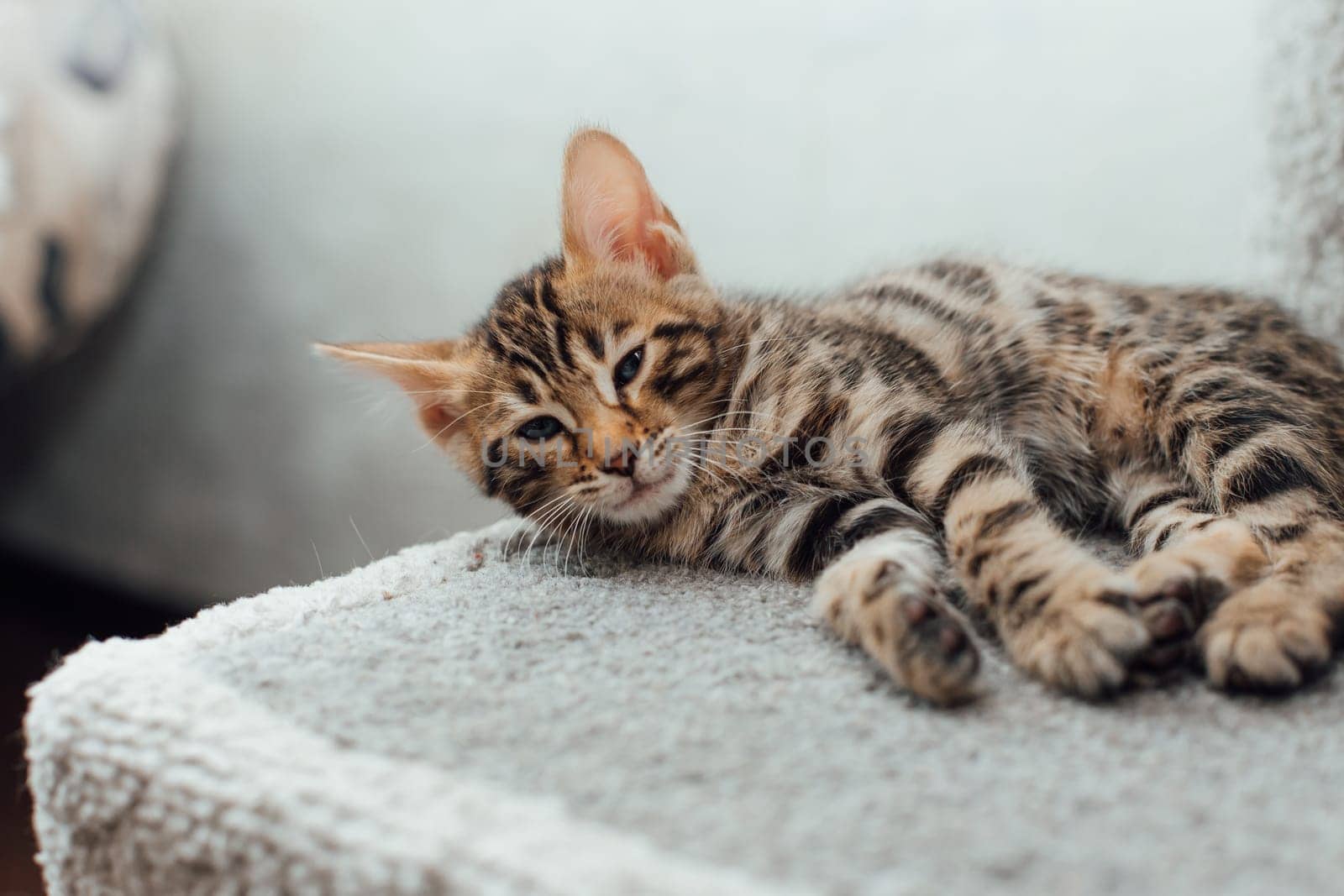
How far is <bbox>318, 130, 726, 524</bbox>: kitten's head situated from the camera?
115cm

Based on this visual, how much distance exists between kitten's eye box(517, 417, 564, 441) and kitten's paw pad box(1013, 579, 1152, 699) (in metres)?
0.62

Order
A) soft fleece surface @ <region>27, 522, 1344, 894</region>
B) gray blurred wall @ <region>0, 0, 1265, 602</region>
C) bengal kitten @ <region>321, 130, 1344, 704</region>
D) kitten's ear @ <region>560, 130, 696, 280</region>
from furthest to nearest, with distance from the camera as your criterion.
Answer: gray blurred wall @ <region>0, 0, 1265, 602</region> < kitten's ear @ <region>560, 130, 696, 280</region> < bengal kitten @ <region>321, 130, 1344, 704</region> < soft fleece surface @ <region>27, 522, 1344, 894</region>

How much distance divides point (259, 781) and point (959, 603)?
→ 672 millimetres

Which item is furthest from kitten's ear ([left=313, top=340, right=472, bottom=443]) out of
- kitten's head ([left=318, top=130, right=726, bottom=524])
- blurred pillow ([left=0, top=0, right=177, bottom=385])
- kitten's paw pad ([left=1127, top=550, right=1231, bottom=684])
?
blurred pillow ([left=0, top=0, right=177, bottom=385])

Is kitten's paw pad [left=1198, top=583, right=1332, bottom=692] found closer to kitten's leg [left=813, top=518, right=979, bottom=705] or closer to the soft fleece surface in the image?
the soft fleece surface

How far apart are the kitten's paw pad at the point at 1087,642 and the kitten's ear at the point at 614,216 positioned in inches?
28.0

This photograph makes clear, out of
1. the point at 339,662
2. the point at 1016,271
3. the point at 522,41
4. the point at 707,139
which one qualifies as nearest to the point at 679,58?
the point at 707,139


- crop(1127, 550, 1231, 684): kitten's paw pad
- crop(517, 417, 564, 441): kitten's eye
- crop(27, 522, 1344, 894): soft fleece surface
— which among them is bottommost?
crop(27, 522, 1344, 894): soft fleece surface

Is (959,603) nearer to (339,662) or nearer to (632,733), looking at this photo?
(632,733)

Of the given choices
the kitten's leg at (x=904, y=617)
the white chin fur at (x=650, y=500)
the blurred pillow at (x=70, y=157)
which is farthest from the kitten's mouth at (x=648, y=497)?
the blurred pillow at (x=70, y=157)

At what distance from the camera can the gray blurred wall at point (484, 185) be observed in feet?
5.57

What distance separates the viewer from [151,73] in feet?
6.86

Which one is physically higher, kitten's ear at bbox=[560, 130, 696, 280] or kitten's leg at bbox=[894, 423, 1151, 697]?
kitten's ear at bbox=[560, 130, 696, 280]

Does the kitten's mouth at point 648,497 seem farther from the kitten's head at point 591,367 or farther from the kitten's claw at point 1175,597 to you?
the kitten's claw at point 1175,597
